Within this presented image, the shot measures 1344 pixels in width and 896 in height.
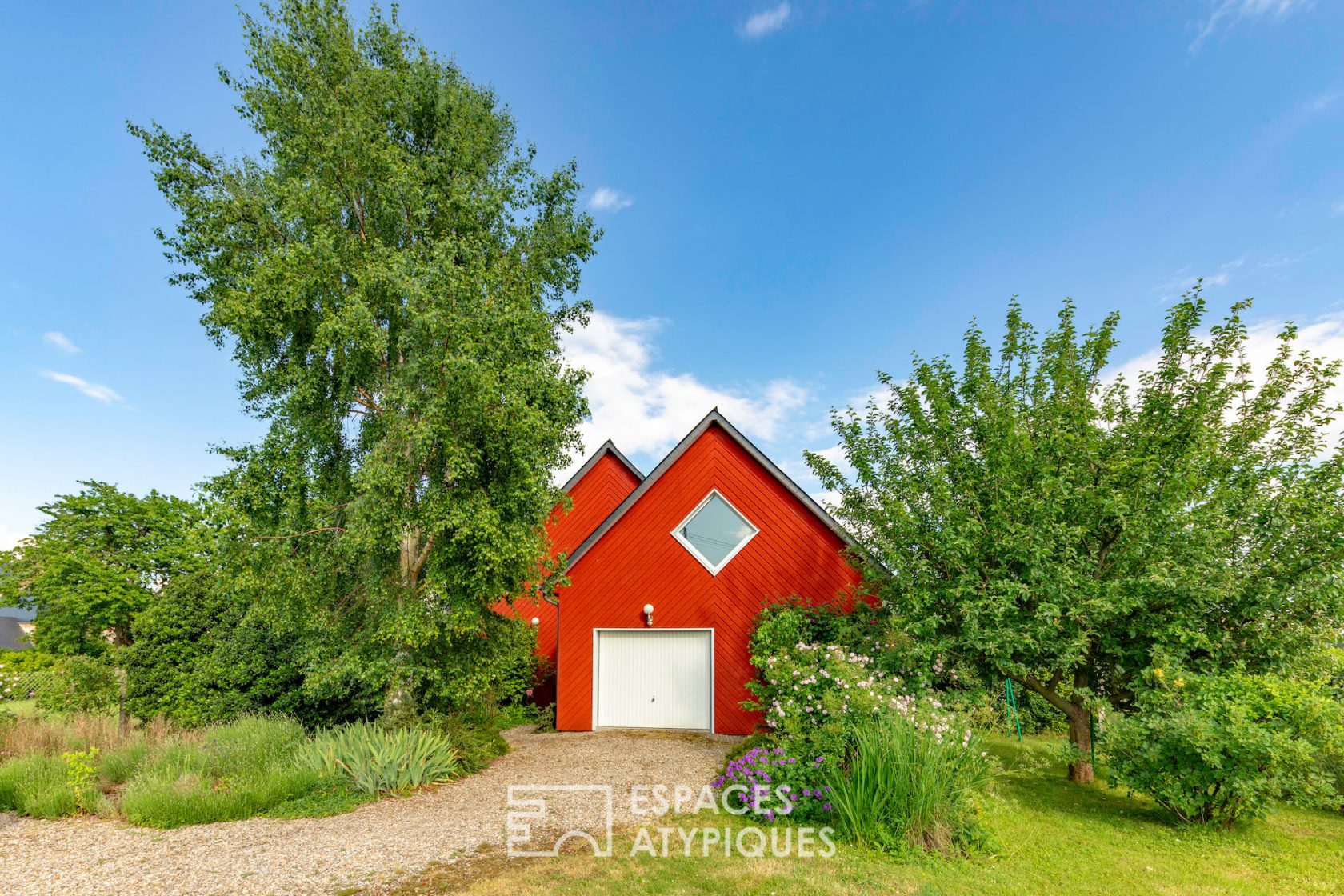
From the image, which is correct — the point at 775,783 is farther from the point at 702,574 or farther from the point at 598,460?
the point at 598,460

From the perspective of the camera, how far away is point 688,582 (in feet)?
39.0

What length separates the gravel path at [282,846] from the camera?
186 inches

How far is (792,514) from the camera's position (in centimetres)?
1180

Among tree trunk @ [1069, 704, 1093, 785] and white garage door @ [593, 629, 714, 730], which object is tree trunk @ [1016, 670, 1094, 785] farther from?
white garage door @ [593, 629, 714, 730]

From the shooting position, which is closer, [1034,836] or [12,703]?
[1034,836]

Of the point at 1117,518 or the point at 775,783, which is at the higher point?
the point at 1117,518

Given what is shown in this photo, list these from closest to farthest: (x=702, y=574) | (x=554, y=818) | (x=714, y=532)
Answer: (x=554, y=818)
(x=702, y=574)
(x=714, y=532)

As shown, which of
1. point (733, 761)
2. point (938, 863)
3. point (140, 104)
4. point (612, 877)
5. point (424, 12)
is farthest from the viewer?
point (424, 12)

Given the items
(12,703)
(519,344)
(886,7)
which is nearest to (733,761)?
(519,344)

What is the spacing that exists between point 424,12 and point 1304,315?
16809 mm

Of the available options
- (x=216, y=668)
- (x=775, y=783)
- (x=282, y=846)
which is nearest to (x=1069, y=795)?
(x=775, y=783)

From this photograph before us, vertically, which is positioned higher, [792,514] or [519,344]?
[519,344]

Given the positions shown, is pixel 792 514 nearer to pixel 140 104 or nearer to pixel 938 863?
pixel 938 863

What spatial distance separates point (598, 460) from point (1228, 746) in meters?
13.9
